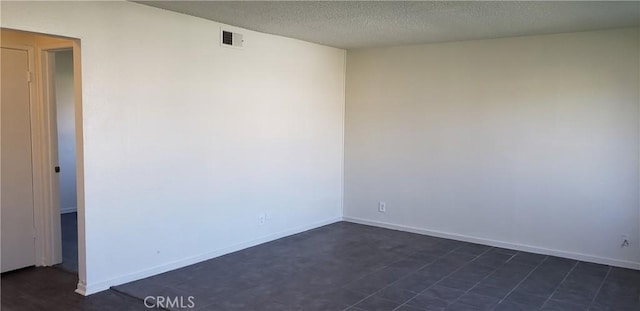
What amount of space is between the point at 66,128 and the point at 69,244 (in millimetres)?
2185

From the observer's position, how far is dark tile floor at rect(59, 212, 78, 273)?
450 centimetres

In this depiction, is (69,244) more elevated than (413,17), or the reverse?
(413,17)

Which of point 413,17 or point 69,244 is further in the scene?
point 69,244

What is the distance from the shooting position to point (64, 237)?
546 cm

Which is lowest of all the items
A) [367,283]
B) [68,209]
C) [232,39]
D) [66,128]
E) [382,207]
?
[367,283]

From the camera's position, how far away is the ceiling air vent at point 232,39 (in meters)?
4.72

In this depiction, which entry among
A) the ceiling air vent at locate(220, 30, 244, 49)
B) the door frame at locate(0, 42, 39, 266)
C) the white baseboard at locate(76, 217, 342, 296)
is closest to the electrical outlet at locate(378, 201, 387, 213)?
the white baseboard at locate(76, 217, 342, 296)

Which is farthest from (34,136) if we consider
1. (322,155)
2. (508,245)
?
(508,245)

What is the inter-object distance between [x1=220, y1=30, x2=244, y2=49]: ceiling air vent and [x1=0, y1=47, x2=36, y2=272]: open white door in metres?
1.75

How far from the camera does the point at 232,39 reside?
15.7ft

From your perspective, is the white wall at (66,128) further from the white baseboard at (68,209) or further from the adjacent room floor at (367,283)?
the adjacent room floor at (367,283)

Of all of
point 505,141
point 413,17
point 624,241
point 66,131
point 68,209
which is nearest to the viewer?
point 413,17

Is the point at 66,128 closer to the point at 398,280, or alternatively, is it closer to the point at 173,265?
the point at 173,265

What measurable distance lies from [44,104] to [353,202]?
3.84m
